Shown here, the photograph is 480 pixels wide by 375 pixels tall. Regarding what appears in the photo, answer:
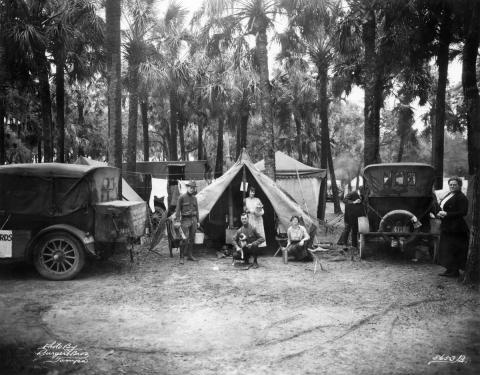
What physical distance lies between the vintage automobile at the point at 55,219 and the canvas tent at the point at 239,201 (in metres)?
3.07

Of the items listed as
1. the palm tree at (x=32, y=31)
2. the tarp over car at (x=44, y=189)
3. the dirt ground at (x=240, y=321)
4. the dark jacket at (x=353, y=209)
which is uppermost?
the palm tree at (x=32, y=31)

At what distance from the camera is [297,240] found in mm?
10070

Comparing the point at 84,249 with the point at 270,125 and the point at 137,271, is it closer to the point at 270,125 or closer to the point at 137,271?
the point at 137,271

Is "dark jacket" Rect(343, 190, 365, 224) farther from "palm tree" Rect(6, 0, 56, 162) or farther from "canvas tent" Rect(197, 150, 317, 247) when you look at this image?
"palm tree" Rect(6, 0, 56, 162)

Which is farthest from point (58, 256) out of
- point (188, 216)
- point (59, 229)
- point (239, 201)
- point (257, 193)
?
point (257, 193)

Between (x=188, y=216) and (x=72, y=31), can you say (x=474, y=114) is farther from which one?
(x=72, y=31)

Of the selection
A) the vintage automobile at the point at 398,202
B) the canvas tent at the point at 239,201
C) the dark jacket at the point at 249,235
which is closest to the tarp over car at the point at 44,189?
the dark jacket at the point at 249,235

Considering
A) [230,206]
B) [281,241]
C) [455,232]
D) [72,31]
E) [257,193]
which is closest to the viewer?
[455,232]

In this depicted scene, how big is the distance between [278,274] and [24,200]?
4.93 meters

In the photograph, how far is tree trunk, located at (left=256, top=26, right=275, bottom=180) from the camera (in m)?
14.2

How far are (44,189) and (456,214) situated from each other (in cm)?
738

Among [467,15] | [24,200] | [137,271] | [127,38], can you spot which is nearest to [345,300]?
[137,271]

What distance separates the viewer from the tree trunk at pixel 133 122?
52.3 feet

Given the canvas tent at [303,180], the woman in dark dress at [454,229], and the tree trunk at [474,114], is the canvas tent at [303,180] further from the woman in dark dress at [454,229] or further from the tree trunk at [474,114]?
the woman in dark dress at [454,229]
